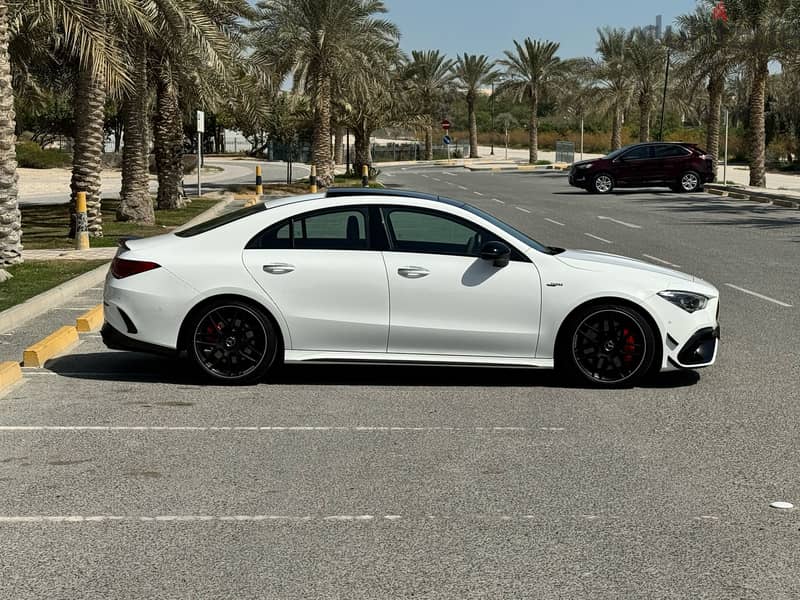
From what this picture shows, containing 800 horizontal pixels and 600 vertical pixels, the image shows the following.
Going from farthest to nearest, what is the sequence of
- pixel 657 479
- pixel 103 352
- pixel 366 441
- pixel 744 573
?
pixel 103 352 < pixel 366 441 < pixel 657 479 < pixel 744 573

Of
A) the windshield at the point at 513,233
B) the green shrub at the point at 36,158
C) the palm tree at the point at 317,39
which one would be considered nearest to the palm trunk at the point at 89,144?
the windshield at the point at 513,233

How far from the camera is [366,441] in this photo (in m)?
7.56

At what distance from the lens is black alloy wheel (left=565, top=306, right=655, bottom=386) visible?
926 centimetres

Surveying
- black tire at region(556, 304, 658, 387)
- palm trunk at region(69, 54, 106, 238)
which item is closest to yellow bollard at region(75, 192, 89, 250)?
palm trunk at region(69, 54, 106, 238)

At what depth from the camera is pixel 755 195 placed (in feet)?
132

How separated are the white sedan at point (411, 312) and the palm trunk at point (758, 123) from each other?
125 feet

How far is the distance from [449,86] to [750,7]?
50.9m

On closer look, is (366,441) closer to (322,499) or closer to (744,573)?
(322,499)

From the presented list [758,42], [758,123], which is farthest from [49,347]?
[758,123]

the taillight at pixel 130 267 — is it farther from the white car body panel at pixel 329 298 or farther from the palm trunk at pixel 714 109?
the palm trunk at pixel 714 109

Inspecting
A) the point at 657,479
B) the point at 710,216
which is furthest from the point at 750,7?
the point at 657,479

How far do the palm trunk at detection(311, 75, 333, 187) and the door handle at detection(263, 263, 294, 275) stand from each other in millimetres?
37564

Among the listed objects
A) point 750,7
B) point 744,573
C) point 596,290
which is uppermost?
point 750,7

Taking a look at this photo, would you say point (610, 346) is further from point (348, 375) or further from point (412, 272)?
point (348, 375)
